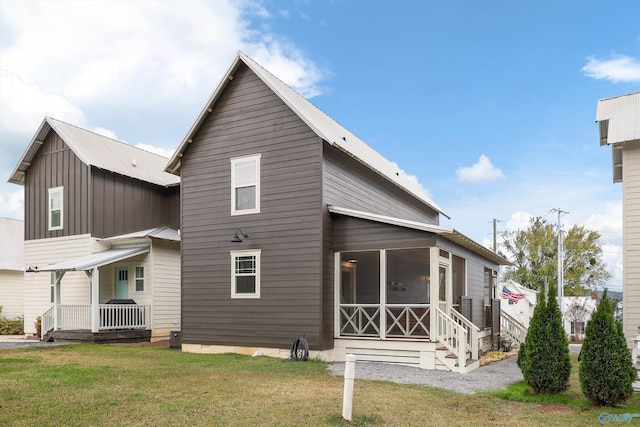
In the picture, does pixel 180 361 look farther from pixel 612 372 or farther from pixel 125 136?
pixel 125 136

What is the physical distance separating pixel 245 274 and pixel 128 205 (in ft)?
29.6

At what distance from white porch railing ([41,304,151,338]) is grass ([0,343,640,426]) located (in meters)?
6.85

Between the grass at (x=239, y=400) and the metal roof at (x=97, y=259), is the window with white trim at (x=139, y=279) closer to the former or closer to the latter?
the metal roof at (x=97, y=259)

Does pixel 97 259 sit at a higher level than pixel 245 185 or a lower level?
lower

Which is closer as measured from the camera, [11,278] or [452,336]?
[452,336]

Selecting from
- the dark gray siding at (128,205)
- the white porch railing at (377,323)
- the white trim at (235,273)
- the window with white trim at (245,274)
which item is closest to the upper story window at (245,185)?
the white trim at (235,273)

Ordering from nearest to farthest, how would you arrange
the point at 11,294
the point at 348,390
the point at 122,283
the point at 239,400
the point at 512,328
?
the point at 348,390 → the point at 239,400 → the point at 512,328 → the point at 122,283 → the point at 11,294

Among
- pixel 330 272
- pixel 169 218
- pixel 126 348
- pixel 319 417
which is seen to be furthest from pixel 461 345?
pixel 169 218

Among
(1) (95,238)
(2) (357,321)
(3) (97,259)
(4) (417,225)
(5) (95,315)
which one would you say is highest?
(4) (417,225)

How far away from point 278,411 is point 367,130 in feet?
60.2

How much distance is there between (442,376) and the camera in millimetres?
12172

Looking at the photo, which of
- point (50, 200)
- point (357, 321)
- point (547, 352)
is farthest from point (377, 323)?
point (50, 200)

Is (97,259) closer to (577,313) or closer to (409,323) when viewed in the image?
(409,323)

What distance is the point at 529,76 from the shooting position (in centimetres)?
2144
